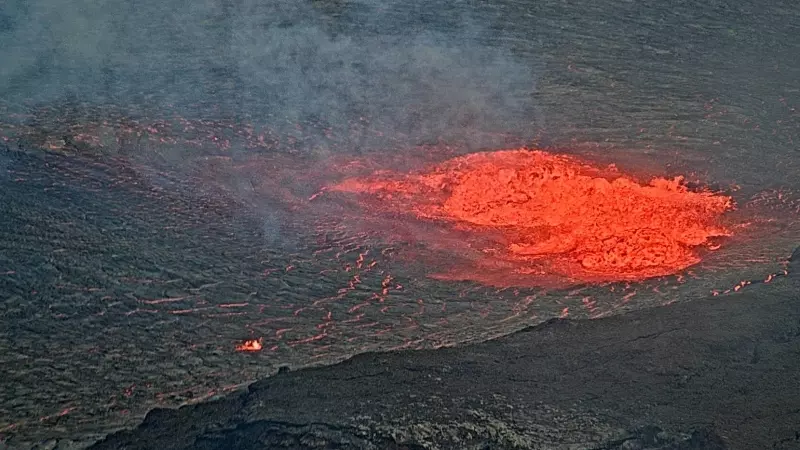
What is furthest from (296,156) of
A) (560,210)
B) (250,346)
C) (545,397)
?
(545,397)

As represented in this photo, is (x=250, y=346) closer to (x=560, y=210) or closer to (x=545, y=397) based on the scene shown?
(x=545, y=397)

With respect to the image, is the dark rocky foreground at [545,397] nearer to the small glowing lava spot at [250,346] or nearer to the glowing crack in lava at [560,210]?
the small glowing lava spot at [250,346]

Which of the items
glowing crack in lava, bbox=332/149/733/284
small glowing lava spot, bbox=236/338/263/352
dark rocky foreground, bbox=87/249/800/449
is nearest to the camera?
dark rocky foreground, bbox=87/249/800/449

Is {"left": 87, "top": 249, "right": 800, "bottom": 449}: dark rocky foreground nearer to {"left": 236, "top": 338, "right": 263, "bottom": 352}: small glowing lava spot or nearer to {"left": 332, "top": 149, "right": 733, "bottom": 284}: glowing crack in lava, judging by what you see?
{"left": 236, "top": 338, "right": 263, "bottom": 352}: small glowing lava spot

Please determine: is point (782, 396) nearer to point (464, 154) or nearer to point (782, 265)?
point (782, 265)

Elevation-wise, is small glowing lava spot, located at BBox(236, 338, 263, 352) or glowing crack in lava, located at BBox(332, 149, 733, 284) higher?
glowing crack in lava, located at BBox(332, 149, 733, 284)

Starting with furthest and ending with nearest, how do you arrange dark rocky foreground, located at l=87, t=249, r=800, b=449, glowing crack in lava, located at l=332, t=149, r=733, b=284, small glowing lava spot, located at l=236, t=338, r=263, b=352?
1. glowing crack in lava, located at l=332, t=149, r=733, b=284
2. small glowing lava spot, located at l=236, t=338, r=263, b=352
3. dark rocky foreground, located at l=87, t=249, r=800, b=449

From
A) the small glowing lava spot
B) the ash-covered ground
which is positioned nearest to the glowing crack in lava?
the ash-covered ground

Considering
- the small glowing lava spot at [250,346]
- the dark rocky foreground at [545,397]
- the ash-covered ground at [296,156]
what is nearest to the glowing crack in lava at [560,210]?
the ash-covered ground at [296,156]
